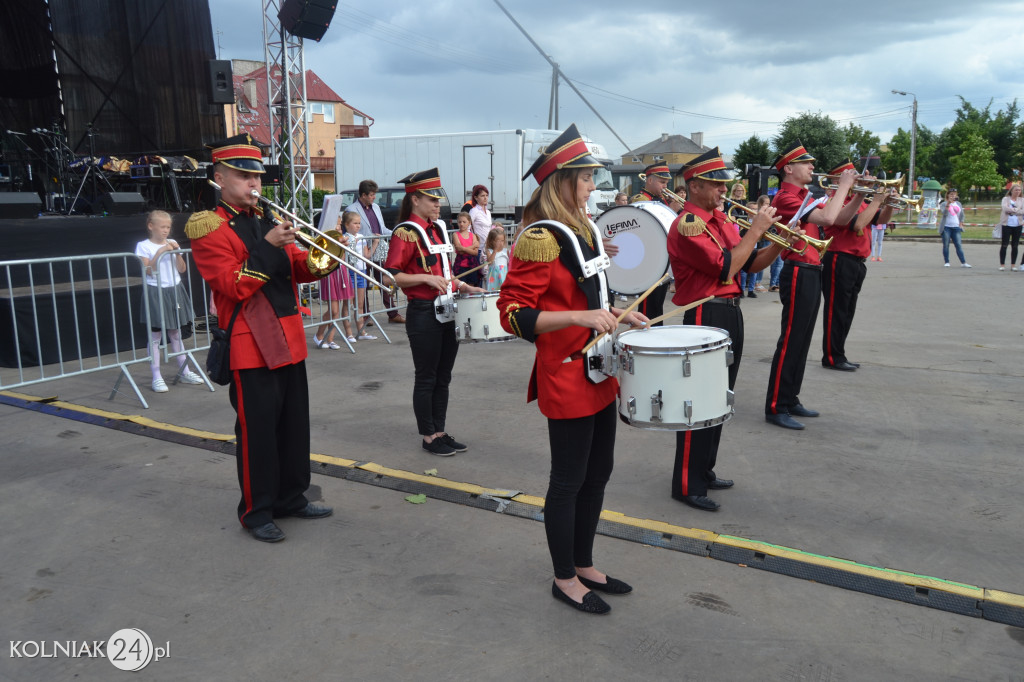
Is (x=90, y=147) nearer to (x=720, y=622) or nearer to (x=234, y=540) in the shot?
(x=234, y=540)

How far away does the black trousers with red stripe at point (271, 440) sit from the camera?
13.5 feet

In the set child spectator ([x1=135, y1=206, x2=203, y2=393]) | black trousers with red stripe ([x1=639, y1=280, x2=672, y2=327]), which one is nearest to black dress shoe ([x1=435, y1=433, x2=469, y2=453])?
black trousers with red stripe ([x1=639, y1=280, x2=672, y2=327])

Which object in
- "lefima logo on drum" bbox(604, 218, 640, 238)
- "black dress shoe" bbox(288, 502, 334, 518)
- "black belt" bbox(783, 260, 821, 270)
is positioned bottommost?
"black dress shoe" bbox(288, 502, 334, 518)

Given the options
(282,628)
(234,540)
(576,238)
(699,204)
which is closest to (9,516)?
(234,540)

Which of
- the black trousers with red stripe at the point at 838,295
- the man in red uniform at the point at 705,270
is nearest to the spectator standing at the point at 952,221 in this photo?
the black trousers with red stripe at the point at 838,295

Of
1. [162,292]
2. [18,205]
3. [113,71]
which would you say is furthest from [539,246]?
[113,71]

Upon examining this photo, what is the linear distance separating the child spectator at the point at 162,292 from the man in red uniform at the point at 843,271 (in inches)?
252

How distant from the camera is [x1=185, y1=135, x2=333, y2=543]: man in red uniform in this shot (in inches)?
152

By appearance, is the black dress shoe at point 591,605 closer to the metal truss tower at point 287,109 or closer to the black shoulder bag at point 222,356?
the black shoulder bag at point 222,356

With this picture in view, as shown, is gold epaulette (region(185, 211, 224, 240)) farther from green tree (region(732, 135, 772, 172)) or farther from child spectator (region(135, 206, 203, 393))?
green tree (region(732, 135, 772, 172))

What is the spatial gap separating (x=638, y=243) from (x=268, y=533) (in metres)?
4.79

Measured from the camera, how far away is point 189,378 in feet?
25.6

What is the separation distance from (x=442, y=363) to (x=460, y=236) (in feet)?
13.8

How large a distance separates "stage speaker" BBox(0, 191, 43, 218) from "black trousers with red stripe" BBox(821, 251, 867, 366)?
9741mm
